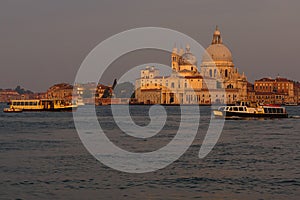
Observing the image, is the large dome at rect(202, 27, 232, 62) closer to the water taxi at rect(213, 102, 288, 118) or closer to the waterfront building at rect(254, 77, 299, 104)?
the waterfront building at rect(254, 77, 299, 104)

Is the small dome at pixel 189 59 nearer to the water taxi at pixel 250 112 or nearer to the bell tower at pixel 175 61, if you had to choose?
the bell tower at pixel 175 61

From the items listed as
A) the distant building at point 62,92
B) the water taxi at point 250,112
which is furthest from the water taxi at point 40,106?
the distant building at point 62,92

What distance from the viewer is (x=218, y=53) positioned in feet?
459

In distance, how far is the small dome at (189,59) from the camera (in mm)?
146250

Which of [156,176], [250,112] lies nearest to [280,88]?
[250,112]

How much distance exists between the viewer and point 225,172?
57.5 ft

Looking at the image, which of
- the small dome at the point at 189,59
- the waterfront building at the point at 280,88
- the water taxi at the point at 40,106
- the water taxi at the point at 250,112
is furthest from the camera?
the waterfront building at the point at 280,88

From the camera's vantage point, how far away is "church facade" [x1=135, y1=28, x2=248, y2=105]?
138500mm

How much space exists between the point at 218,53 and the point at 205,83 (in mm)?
7473

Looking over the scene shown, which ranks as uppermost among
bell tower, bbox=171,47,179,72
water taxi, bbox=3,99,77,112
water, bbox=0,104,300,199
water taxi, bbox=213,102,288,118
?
bell tower, bbox=171,47,179,72

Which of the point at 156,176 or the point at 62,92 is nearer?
the point at 156,176

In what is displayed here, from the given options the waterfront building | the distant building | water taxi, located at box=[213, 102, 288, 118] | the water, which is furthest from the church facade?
the water

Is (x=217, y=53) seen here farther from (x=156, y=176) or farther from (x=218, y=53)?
(x=156, y=176)

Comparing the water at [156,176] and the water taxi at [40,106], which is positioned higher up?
the water taxi at [40,106]
